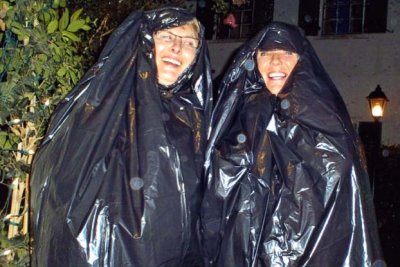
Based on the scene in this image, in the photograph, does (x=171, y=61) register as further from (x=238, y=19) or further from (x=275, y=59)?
(x=238, y=19)

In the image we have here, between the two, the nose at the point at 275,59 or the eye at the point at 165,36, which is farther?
the nose at the point at 275,59

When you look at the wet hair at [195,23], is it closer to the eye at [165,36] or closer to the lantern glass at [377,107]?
the eye at [165,36]

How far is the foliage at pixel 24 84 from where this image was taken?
2.73 m

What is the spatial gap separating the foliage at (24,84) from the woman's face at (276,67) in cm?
101

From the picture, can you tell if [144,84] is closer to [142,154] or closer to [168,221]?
[142,154]

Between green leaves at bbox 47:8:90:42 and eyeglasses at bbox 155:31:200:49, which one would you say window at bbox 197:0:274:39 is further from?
green leaves at bbox 47:8:90:42

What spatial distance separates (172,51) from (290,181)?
0.90 meters

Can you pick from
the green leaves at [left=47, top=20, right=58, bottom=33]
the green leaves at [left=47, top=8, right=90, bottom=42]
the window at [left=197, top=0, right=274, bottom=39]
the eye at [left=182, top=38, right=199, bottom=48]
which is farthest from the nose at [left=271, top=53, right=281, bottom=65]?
the window at [left=197, top=0, right=274, bottom=39]

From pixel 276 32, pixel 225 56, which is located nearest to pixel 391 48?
pixel 225 56

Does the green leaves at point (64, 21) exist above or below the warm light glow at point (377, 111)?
above

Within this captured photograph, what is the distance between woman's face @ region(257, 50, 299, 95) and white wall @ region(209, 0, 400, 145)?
9.04 m

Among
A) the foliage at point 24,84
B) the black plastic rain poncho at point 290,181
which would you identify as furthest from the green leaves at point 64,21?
the black plastic rain poncho at point 290,181

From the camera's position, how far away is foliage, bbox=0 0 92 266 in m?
2.73

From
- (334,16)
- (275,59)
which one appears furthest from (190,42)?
(334,16)
